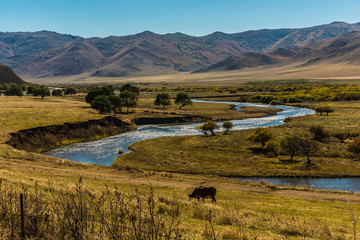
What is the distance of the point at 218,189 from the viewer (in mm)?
33281

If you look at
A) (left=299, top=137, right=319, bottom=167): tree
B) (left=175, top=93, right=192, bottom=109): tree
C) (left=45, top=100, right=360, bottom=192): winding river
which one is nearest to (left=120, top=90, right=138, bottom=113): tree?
(left=45, top=100, right=360, bottom=192): winding river

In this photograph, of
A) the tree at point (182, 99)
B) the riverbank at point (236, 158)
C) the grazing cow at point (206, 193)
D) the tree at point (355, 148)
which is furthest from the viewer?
the tree at point (182, 99)

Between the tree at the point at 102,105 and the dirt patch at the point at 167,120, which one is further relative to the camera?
the dirt patch at the point at 167,120

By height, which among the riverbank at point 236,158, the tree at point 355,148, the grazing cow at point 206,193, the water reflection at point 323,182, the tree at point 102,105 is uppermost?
the tree at point 102,105

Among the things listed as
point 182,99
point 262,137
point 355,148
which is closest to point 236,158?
point 262,137

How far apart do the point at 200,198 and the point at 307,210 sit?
354 inches

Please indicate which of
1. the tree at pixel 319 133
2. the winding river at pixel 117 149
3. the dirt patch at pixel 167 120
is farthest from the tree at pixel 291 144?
the dirt patch at pixel 167 120

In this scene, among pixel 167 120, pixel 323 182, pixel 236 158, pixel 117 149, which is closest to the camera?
pixel 323 182

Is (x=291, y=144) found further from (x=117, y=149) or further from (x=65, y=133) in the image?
(x=65, y=133)

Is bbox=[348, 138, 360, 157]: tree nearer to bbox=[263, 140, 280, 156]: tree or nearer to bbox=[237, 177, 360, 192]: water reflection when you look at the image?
bbox=[237, 177, 360, 192]: water reflection

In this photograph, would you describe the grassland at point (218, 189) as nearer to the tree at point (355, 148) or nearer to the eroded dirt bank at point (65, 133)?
the tree at point (355, 148)

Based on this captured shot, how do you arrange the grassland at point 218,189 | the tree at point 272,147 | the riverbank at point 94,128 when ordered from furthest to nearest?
the riverbank at point 94,128
the tree at point 272,147
the grassland at point 218,189

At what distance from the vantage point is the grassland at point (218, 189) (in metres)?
15.7

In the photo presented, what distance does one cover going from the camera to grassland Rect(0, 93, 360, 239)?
51.6 feet
